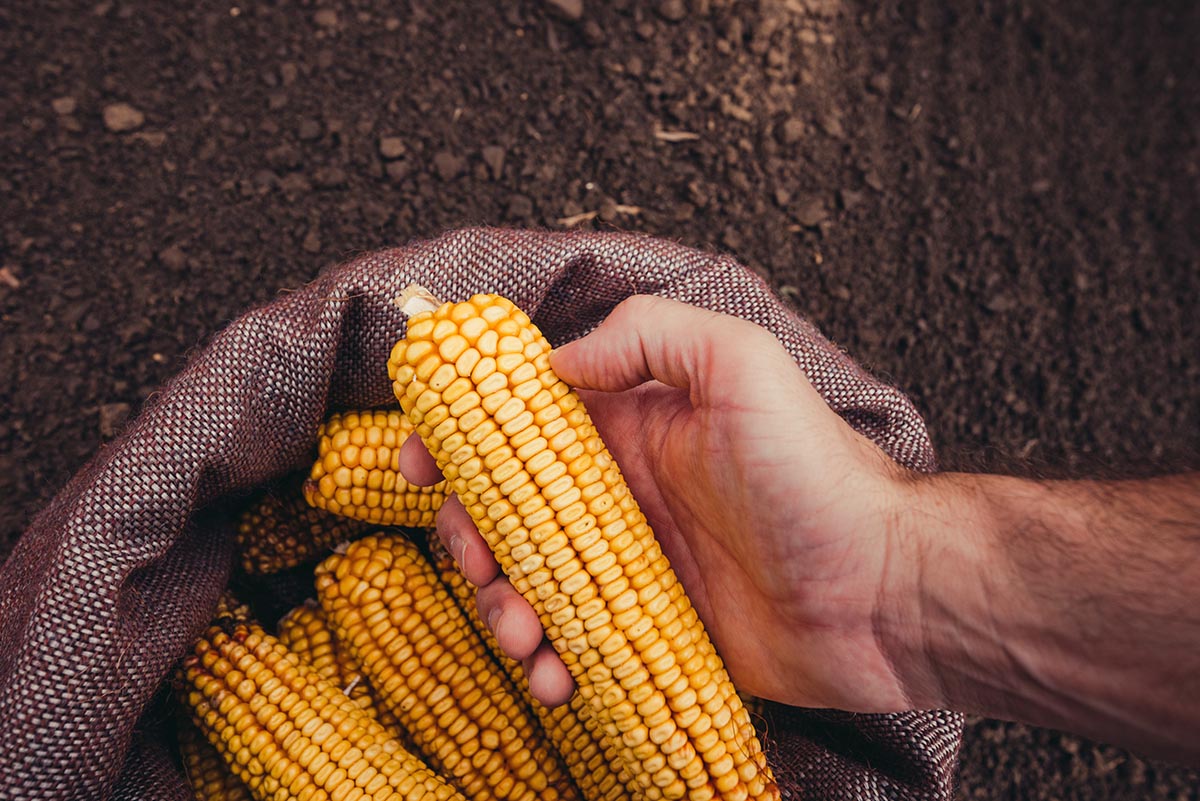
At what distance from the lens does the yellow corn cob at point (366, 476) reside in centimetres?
230

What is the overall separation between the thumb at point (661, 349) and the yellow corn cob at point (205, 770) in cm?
158

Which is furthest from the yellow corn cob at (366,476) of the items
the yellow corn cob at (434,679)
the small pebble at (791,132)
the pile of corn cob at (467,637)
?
the small pebble at (791,132)

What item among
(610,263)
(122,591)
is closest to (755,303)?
(610,263)

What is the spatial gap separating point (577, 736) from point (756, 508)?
90 centimetres

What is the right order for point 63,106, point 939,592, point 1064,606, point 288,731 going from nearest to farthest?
1. point 1064,606
2. point 939,592
3. point 288,731
4. point 63,106

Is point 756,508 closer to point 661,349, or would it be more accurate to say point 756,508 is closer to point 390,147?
point 661,349

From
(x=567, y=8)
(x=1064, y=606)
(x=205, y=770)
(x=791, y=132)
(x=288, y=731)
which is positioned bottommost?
(x=205, y=770)

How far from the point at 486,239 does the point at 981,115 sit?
2.36 metres

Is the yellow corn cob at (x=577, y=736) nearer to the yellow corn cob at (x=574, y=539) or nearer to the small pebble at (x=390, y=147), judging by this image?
the yellow corn cob at (x=574, y=539)

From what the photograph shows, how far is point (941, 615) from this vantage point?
192 centimetres

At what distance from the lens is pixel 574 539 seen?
1.84 meters

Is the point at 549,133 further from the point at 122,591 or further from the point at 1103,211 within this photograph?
the point at 1103,211

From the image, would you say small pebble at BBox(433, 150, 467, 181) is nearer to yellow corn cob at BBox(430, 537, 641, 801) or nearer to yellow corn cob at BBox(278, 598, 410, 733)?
yellow corn cob at BBox(430, 537, 641, 801)

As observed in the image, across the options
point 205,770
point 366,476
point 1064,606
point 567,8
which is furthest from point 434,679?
point 567,8
